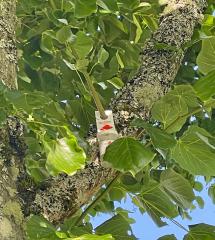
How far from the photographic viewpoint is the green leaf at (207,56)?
46.1 inches

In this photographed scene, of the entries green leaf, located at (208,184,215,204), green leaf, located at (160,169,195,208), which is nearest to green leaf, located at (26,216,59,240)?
green leaf, located at (160,169,195,208)

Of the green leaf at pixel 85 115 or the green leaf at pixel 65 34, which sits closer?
the green leaf at pixel 65 34

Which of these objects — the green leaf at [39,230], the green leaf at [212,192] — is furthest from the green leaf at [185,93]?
the green leaf at [212,192]

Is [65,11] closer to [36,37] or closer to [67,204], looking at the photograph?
[36,37]

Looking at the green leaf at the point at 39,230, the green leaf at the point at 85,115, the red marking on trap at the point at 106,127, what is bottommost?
the green leaf at the point at 85,115

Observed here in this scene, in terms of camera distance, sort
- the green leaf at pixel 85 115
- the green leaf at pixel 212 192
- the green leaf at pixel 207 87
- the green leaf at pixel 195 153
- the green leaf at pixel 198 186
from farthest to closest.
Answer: the green leaf at pixel 198 186
the green leaf at pixel 212 192
the green leaf at pixel 85 115
the green leaf at pixel 195 153
the green leaf at pixel 207 87

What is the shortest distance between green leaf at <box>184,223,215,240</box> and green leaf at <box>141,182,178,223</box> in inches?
2.5

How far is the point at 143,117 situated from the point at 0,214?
0.39 metres

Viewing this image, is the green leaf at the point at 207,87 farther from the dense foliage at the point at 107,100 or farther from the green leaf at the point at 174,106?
the green leaf at the point at 174,106

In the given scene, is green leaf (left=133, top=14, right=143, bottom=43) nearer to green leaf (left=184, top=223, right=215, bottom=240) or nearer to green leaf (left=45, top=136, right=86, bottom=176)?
green leaf (left=184, top=223, right=215, bottom=240)

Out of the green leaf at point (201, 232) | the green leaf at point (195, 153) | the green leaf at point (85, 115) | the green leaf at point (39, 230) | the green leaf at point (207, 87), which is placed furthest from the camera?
the green leaf at point (85, 115)

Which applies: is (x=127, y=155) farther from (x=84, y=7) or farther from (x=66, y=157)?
(x=84, y=7)

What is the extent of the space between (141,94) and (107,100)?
67 cm

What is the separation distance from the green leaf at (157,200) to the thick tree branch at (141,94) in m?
0.21
